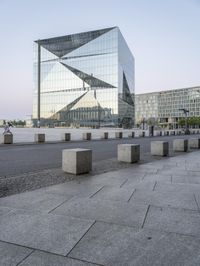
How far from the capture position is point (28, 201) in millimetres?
5273

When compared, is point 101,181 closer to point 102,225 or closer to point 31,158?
point 102,225

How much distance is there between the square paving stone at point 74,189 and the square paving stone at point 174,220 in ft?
5.68

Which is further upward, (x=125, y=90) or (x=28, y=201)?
(x=125, y=90)

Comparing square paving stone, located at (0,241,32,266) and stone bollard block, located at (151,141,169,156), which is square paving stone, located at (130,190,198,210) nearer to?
square paving stone, located at (0,241,32,266)

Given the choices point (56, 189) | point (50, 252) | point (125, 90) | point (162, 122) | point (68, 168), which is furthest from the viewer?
point (162, 122)

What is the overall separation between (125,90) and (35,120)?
48.3 m

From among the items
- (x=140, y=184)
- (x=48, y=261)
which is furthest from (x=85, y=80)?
(x=48, y=261)

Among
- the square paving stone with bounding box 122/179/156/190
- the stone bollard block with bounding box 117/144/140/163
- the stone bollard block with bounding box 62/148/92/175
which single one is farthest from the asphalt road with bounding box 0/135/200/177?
the square paving stone with bounding box 122/179/156/190

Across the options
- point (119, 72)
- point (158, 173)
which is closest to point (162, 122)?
point (119, 72)

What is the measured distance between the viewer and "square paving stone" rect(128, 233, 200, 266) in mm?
2936

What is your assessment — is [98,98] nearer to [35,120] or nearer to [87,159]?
[35,120]

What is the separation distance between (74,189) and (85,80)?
11009 centimetres

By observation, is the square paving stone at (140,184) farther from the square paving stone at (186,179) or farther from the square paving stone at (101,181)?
the square paving stone at (186,179)

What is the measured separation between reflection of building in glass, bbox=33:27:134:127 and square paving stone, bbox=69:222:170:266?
103712mm
